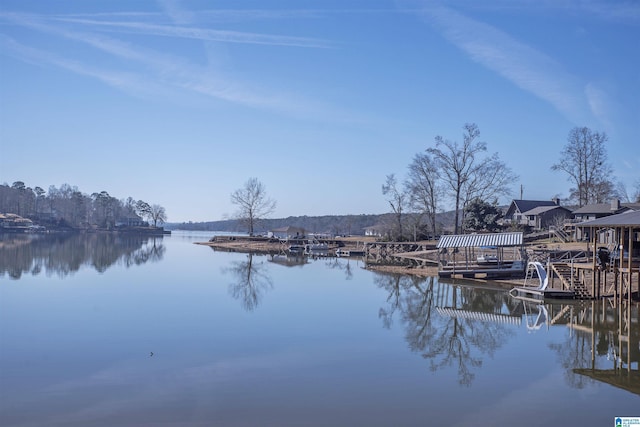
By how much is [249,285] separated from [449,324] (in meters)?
13.6

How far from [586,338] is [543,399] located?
677 centimetres

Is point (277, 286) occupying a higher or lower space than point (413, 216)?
lower

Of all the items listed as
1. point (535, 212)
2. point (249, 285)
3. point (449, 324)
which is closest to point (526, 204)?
point (535, 212)

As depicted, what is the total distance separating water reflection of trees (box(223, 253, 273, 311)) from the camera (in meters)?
23.1

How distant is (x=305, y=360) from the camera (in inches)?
506

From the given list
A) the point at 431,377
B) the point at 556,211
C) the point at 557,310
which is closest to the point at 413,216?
the point at 556,211

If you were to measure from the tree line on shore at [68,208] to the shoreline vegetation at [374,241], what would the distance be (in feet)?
207

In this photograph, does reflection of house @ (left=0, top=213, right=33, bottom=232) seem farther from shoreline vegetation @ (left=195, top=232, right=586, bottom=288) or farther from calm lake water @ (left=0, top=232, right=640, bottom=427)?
calm lake water @ (left=0, top=232, right=640, bottom=427)

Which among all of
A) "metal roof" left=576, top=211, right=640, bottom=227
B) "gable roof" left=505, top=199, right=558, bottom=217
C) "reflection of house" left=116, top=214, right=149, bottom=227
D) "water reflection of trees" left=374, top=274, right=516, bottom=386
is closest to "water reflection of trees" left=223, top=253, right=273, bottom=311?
"water reflection of trees" left=374, top=274, right=516, bottom=386

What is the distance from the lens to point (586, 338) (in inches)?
632

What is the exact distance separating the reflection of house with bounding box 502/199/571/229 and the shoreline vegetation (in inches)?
443

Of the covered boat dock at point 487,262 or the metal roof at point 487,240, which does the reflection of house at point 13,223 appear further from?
the covered boat dock at point 487,262

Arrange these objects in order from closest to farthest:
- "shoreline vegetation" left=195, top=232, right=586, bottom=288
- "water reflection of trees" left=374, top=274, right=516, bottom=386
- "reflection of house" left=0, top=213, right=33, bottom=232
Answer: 1. "water reflection of trees" left=374, top=274, right=516, bottom=386
2. "shoreline vegetation" left=195, top=232, right=586, bottom=288
3. "reflection of house" left=0, top=213, right=33, bottom=232

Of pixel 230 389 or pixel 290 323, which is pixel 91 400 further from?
pixel 290 323
